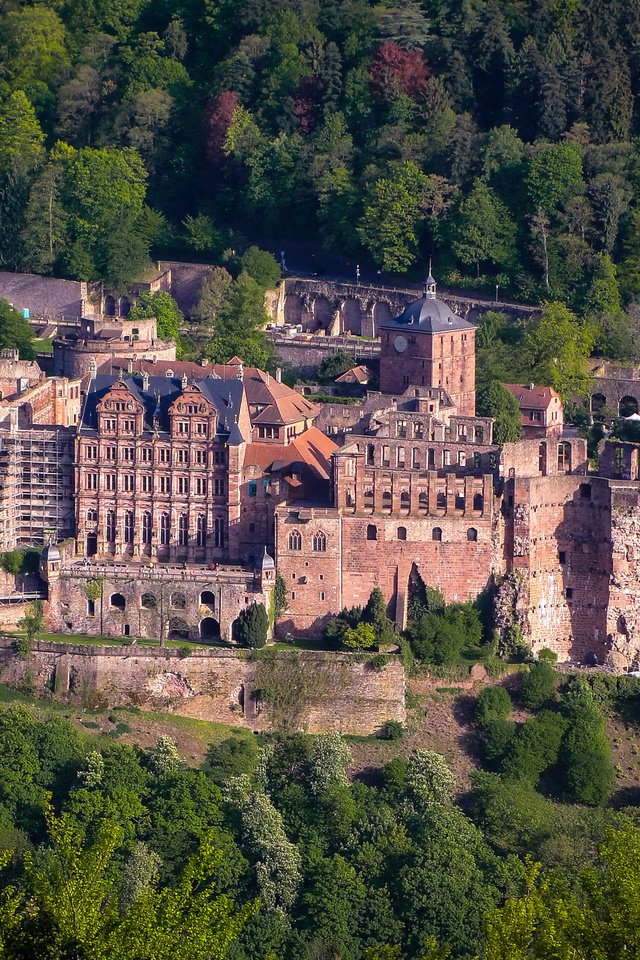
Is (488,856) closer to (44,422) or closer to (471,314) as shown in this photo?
(44,422)

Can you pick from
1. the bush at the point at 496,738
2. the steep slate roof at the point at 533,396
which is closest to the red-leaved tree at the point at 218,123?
the steep slate roof at the point at 533,396

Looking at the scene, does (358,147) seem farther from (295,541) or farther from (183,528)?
(295,541)

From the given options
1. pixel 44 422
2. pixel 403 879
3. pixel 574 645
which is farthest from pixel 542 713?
pixel 44 422

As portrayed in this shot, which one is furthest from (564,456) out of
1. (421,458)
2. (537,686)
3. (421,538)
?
(537,686)

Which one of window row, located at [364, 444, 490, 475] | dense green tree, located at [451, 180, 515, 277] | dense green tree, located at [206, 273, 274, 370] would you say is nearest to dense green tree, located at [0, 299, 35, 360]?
dense green tree, located at [206, 273, 274, 370]

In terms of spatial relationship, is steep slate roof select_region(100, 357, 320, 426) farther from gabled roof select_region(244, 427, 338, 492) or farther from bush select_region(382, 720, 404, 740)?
bush select_region(382, 720, 404, 740)

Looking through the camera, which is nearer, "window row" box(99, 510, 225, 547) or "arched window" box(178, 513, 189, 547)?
"window row" box(99, 510, 225, 547)
